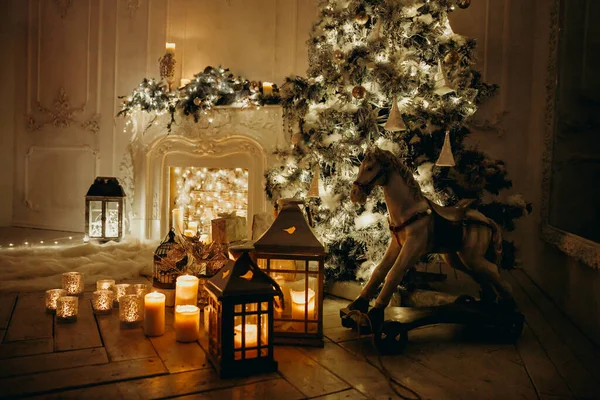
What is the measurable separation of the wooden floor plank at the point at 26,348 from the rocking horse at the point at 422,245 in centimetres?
156

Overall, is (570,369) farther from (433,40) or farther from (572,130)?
(433,40)

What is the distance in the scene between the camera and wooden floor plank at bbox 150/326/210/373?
218 centimetres

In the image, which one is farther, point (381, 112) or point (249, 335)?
point (381, 112)

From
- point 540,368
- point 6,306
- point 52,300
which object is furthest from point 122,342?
point 540,368

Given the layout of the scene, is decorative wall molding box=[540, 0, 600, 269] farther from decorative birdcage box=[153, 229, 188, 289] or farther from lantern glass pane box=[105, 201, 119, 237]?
lantern glass pane box=[105, 201, 119, 237]

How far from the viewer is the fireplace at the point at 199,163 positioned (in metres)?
4.94

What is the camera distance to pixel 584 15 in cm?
327

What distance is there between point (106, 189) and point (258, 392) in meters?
3.84

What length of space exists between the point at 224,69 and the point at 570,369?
13.8 ft

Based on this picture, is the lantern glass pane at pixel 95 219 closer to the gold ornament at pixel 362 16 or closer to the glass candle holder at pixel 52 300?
the glass candle holder at pixel 52 300

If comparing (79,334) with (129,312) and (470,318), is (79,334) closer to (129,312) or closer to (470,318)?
(129,312)

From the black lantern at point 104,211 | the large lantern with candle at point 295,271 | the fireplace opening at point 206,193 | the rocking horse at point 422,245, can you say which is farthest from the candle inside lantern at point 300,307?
the black lantern at point 104,211

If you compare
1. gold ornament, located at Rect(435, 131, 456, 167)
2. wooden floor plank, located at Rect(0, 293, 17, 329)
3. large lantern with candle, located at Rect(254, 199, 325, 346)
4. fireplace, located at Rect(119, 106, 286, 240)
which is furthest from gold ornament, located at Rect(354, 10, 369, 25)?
wooden floor plank, located at Rect(0, 293, 17, 329)

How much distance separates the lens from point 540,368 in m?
2.28
